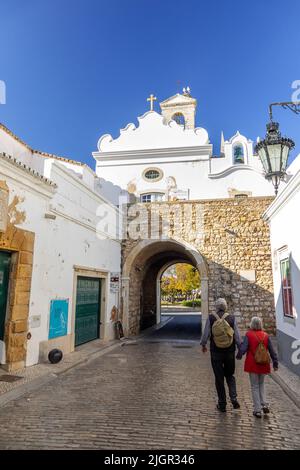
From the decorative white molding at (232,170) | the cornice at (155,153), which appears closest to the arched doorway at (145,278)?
the decorative white molding at (232,170)

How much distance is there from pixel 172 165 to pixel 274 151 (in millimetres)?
13739

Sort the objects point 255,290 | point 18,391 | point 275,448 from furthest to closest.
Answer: point 255,290, point 18,391, point 275,448

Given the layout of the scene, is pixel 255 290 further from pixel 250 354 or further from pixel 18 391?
pixel 18 391

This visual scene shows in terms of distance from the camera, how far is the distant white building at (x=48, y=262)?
6.64 meters

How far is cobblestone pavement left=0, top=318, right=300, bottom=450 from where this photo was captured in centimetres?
358

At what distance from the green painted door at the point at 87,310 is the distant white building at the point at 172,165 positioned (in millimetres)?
8488

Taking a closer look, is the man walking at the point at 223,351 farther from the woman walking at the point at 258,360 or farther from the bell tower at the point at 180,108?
the bell tower at the point at 180,108

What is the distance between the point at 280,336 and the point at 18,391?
6.20 m

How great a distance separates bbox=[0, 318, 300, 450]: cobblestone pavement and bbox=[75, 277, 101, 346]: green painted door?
2820 millimetres

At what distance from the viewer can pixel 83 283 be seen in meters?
10.1

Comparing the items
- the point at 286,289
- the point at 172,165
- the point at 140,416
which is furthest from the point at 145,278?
the point at 140,416

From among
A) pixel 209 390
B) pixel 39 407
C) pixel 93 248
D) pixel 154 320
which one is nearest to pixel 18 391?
pixel 39 407

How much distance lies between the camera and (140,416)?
172 inches

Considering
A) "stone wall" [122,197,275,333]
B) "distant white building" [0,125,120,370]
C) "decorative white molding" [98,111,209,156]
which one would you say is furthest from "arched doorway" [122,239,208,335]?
"decorative white molding" [98,111,209,156]
